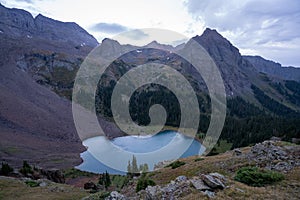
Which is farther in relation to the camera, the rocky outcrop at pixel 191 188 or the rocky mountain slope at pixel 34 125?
the rocky mountain slope at pixel 34 125

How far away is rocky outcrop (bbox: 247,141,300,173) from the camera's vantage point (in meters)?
23.3

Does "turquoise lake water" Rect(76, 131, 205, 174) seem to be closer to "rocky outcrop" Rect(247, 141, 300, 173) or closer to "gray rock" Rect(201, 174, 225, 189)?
"rocky outcrop" Rect(247, 141, 300, 173)

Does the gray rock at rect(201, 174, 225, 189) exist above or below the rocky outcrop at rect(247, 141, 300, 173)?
below

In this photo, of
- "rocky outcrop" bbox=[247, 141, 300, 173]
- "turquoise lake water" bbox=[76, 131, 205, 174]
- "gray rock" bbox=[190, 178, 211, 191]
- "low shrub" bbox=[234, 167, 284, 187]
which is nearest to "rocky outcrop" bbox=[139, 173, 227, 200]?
"gray rock" bbox=[190, 178, 211, 191]

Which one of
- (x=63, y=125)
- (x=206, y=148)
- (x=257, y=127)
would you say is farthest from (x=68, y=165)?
(x=257, y=127)

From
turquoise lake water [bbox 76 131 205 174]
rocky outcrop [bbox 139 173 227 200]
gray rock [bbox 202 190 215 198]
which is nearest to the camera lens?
gray rock [bbox 202 190 215 198]

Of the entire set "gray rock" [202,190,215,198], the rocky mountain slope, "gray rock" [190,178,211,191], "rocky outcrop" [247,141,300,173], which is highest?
the rocky mountain slope

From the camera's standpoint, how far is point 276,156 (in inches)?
1021

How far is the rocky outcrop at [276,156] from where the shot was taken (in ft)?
76.4

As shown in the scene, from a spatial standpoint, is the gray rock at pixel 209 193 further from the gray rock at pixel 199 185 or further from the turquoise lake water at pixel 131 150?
the turquoise lake water at pixel 131 150

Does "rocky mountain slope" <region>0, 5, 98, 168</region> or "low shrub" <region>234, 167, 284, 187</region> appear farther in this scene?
"rocky mountain slope" <region>0, 5, 98, 168</region>

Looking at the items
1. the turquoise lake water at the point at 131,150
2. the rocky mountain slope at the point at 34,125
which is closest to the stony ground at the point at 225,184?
the turquoise lake water at the point at 131,150

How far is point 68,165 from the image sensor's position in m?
101

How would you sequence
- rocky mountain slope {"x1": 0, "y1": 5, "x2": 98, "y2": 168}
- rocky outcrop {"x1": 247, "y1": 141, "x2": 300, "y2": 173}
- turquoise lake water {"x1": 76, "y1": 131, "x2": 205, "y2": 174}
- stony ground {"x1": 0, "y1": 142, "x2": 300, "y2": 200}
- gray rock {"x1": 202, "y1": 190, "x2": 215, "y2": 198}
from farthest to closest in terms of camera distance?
rocky mountain slope {"x1": 0, "y1": 5, "x2": 98, "y2": 168} < turquoise lake water {"x1": 76, "y1": 131, "x2": 205, "y2": 174} < rocky outcrop {"x1": 247, "y1": 141, "x2": 300, "y2": 173} < stony ground {"x1": 0, "y1": 142, "x2": 300, "y2": 200} < gray rock {"x1": 202, "y1": 190, "x2": 215, "y2": 198}
